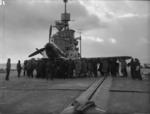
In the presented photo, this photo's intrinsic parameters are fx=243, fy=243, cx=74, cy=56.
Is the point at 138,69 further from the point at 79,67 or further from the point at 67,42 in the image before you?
the point at 67,42

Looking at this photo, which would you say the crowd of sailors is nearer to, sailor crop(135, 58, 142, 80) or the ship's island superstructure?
sailor crop(135, 58, 142, 80)

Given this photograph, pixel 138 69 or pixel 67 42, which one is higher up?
pixel 67 42

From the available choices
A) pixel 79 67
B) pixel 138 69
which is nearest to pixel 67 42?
pixel 79 67

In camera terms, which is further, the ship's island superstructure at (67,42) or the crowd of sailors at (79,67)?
the ship's island superstructure at (67,42)

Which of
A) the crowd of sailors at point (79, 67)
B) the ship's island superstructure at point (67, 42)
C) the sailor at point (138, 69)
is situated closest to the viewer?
the sailor at point (138, 69)

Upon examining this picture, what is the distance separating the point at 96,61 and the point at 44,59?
5.72m

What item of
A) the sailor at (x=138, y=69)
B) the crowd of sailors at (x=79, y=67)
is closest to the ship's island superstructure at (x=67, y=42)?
the crowd of sailors at (x=79, y=67)

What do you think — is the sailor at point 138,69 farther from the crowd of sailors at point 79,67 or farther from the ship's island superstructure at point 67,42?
the ship's island superstructure at point 67,42

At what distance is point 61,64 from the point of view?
24.0 meters

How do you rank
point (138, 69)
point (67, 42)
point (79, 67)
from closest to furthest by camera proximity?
point (138, 69)
point (79, 67)
point (67, 42)

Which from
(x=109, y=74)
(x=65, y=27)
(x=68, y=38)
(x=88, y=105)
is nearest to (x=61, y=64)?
(x=109, y=74)

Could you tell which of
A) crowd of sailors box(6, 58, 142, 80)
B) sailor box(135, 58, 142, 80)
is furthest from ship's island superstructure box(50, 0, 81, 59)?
sailor box(135, 58, 142, 80)

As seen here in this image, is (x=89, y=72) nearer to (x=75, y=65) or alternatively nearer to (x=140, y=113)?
(x=75, y=65)

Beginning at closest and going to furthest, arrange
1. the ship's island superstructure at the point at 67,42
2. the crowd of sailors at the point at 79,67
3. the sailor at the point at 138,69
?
the sailor at the point at 138,69, the crowd of sailors at the point at 79,67, the ship's island superstructure at the point at 67,42
